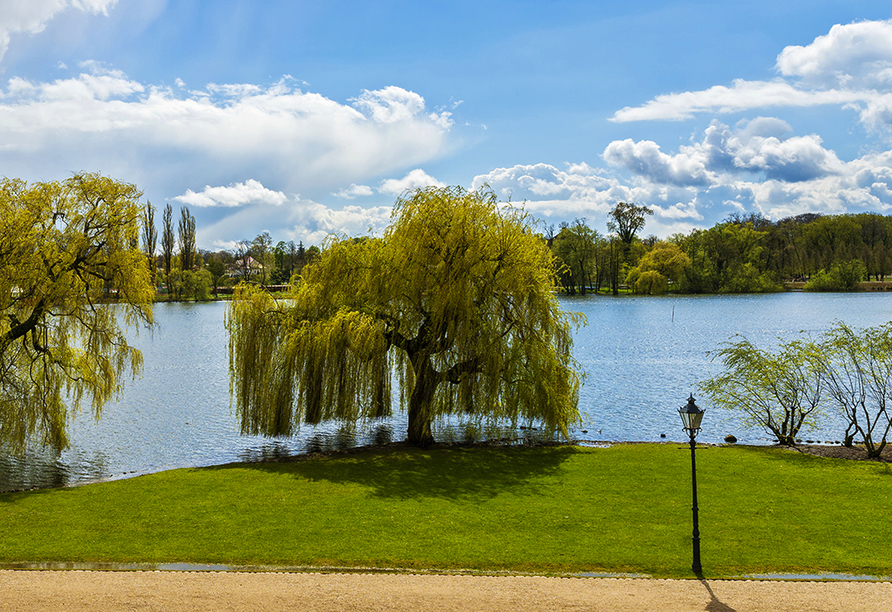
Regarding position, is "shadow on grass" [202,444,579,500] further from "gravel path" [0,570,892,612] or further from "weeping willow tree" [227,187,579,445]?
"gravel path" [0,570,892,612]

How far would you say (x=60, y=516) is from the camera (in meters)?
14.4

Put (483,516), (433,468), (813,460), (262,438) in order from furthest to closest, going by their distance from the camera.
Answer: (262,438) → (813,460) → (433,468) → (483,516)

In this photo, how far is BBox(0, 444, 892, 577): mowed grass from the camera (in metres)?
12.0

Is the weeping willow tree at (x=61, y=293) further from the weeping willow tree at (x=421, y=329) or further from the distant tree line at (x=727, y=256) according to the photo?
the distant tree line at (x=727, y=256)

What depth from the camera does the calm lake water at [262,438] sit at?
72.7ft

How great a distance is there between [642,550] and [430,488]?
19.8 ft

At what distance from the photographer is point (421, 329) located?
21188 millimetres

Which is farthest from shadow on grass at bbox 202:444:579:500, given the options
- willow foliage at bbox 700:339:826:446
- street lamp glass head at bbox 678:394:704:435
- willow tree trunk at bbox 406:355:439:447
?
willow foliage at bbox 700:339:826:446

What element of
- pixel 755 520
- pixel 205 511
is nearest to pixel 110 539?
pixel 205 511

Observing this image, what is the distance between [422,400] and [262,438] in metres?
7.55

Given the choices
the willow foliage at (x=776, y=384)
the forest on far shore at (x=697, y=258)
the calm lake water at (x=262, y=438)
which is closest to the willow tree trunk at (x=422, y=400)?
the calm lake water at (x=262, y=438)

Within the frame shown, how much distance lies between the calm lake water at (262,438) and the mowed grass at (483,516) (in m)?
4.23

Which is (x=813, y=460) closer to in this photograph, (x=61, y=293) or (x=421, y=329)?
(x=421, y=329)

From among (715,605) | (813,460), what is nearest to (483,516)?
(715,605)
